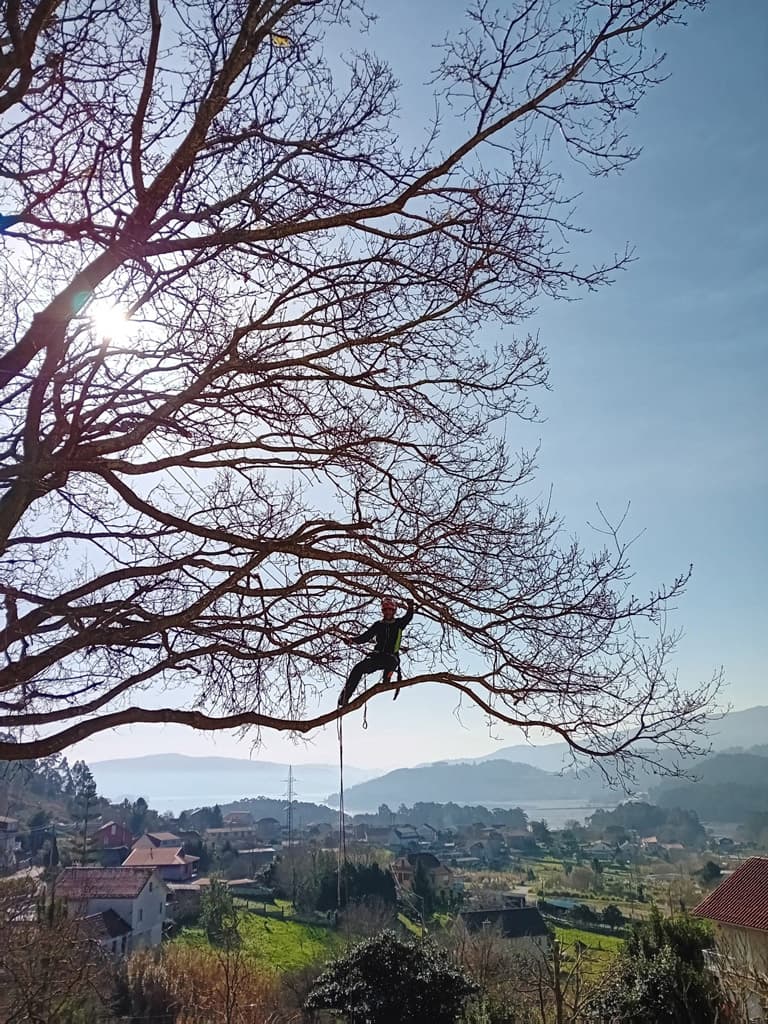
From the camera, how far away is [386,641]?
4.05 metres

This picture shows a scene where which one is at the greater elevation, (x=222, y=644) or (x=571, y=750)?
(x=222, y=644)

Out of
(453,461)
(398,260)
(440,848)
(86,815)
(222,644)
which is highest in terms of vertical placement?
(398,260)

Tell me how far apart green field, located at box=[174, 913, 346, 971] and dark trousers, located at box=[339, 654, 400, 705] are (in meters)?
19.1

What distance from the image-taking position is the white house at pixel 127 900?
25172 mm

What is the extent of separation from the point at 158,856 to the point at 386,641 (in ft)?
147

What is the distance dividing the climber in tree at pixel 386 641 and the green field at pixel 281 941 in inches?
760

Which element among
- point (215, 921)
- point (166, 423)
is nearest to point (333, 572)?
point (166, 423)

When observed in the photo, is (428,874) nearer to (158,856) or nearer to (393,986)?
(158,856)

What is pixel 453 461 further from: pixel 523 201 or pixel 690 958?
pixel 690 958

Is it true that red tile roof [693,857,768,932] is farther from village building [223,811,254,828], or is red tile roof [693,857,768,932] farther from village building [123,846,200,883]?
village building [223,811,254,828]

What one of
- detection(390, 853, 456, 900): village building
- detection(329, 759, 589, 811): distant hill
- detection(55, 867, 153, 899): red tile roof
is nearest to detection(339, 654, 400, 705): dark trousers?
detection(55, 867, 153, 899): red tile roof

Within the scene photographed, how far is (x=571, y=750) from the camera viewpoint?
12.7 ft

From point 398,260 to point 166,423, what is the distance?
50.2 inches

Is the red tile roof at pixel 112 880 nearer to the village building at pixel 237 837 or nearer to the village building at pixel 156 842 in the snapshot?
the village building at pixel 156 842
